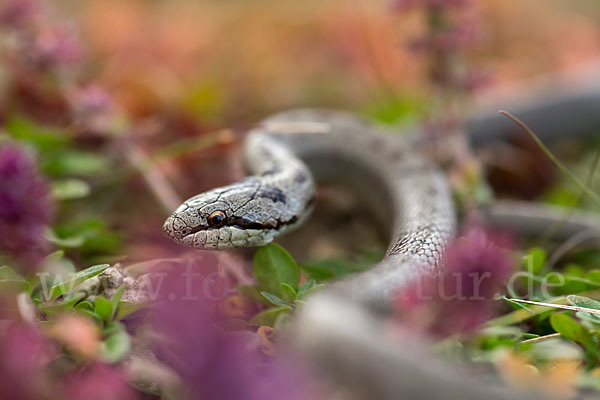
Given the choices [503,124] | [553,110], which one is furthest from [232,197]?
[553,110]

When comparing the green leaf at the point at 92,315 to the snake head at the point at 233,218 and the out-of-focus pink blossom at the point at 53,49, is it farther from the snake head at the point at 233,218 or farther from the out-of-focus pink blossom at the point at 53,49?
the out-of-focus pink blossom at the point at 53,49

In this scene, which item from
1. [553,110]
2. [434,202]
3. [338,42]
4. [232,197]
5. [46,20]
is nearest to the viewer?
[232,197]

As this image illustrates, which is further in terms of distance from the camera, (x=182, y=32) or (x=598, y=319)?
(x=182, y=32)

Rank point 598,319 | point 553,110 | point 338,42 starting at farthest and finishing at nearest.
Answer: point 338,42 → point 553,110 → point 598,319

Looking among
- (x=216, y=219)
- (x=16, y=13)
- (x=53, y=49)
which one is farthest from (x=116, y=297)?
(x=16, y=13)

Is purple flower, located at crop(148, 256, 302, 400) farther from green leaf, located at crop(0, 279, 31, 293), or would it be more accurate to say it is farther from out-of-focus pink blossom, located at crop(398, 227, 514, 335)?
green leaf, located at crop(0, 279, 31, 293)

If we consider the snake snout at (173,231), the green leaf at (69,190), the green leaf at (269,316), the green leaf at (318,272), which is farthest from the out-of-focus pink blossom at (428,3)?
the green leaf at (269,316)

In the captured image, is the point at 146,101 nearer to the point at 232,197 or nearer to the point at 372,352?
the point at 232,197
